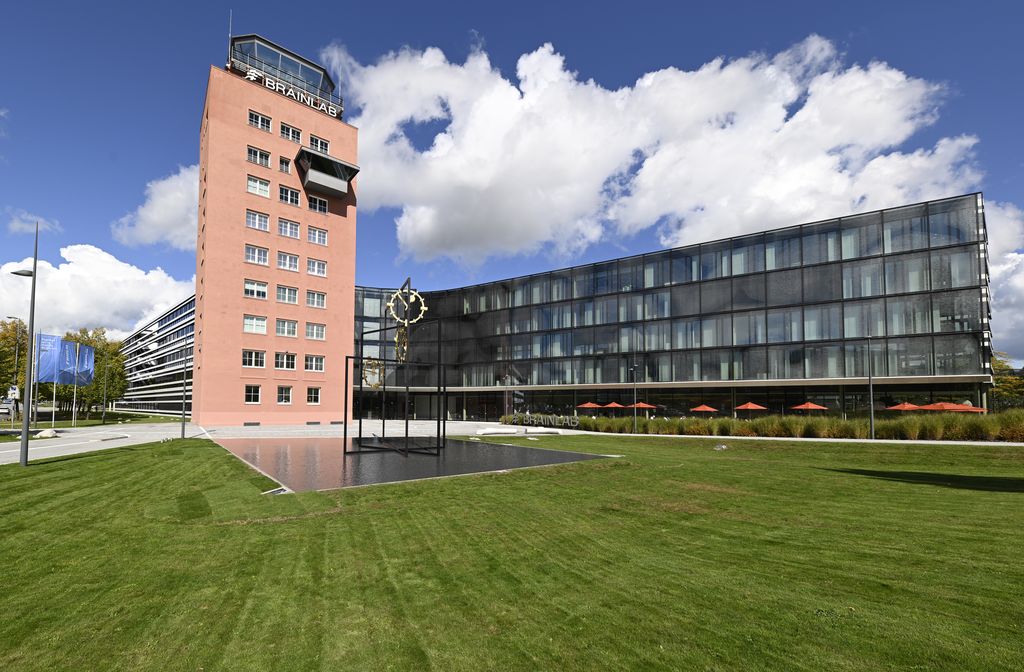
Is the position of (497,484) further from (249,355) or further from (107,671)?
(249,355)

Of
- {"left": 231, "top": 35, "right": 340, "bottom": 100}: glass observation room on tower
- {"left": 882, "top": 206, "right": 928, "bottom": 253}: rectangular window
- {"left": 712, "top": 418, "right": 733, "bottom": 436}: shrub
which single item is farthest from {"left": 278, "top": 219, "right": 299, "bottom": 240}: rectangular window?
{"left": 882, "top": 206, "right": 928, "bottom": 253}: rectangular window

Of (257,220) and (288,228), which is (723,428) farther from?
(257,220)

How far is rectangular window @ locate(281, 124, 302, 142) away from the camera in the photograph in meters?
50.5

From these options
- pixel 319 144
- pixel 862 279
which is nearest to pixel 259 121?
pixel 319 144

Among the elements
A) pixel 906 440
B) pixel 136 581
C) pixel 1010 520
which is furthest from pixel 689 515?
pixel 906 440

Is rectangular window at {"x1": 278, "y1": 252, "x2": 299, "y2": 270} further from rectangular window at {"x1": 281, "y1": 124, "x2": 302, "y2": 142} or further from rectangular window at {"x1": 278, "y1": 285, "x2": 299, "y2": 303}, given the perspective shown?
rectangular window at {"x1": 281, "y1": 124, "x2": 302, "y2": 142}

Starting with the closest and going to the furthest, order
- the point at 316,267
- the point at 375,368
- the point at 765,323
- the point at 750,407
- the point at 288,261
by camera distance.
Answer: the point at 375,368
the point at 750,407
the point at 288,261
the point at 765,323
the point at 316,267

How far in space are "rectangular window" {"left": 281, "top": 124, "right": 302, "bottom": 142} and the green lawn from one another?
4610cm

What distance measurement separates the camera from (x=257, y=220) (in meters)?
47.6

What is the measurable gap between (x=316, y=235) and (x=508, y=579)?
51184mm

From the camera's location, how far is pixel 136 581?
21.2 feet

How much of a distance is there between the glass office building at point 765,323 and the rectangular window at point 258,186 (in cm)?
2197

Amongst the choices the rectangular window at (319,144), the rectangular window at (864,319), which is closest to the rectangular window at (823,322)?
the rectangular window at (864,319)

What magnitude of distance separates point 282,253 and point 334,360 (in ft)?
37.7
